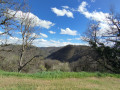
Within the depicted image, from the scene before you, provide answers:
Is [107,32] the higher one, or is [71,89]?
[107,32]

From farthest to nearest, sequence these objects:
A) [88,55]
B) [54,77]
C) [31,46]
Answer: [88,55]
[31,46]
[54,77]

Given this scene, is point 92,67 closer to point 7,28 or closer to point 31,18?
point 31,18

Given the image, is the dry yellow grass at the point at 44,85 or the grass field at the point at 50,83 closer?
the dry yellow grass at the point at 44,85

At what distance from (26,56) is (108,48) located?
572 inches

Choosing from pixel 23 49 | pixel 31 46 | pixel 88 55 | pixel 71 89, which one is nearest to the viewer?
pixel 71 89

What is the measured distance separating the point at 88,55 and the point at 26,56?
43.2 ft

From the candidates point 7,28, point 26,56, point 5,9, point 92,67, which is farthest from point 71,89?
point 92,67

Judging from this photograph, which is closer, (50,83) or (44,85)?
(44,85)

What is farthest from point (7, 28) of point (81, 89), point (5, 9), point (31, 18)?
point (31, 18)

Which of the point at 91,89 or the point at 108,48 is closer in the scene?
the point at 91,89

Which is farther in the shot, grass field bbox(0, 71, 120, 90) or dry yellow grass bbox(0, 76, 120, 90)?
grass field bbox(0, 71, 120, 90)

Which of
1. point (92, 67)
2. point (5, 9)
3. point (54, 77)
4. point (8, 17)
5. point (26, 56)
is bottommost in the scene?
point (92, 67)

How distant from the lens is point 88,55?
20.9 meters

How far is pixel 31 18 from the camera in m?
11.7
